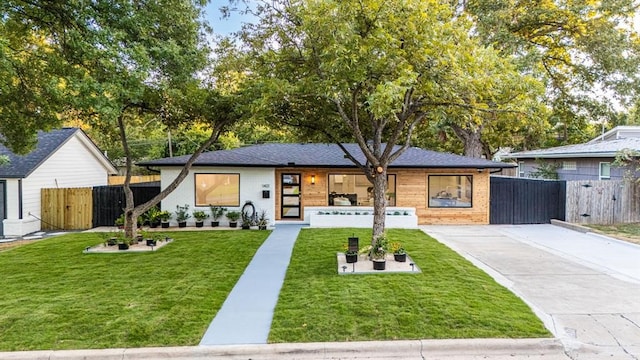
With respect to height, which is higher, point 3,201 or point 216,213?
point 3,201

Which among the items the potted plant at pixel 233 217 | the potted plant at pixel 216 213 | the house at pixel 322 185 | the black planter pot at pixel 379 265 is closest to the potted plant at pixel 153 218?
the house at pixel 322 185

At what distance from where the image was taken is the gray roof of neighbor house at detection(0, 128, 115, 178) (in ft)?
39.9

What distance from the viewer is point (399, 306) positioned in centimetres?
539

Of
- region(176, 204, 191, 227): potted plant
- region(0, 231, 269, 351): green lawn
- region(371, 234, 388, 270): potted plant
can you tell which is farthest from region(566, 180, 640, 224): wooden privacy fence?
region(176, 204, 191, 227): potted plant

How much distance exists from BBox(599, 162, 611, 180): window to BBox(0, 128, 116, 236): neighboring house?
20.9 meters

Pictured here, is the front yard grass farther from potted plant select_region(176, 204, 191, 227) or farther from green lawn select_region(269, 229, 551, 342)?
potted plant select_region(176, 204, 191, 227)

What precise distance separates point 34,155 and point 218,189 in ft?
22.1

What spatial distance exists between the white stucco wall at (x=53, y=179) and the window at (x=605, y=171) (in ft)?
69.8

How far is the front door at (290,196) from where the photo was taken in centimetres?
1414

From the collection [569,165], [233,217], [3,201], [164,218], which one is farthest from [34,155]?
[569,165]

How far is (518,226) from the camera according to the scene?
43.5 ft

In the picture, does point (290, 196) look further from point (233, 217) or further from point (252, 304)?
point (252, 304)

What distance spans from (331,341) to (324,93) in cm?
435

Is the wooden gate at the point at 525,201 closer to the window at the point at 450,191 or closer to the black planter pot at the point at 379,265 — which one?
the window at the point at 450,191
